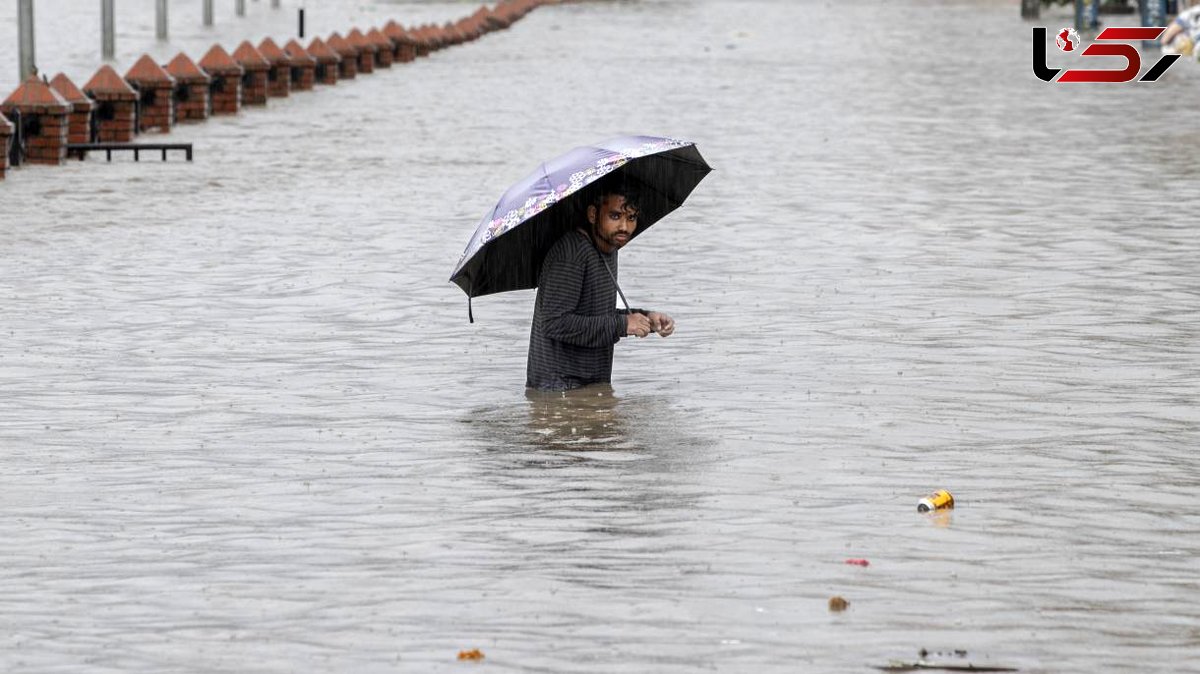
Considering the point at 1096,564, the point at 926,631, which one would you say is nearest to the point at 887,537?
the point at 1096,564

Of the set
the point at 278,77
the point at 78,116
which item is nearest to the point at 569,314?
the point at 78,116

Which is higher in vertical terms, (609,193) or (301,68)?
(609,193)

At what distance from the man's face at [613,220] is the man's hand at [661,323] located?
43cm

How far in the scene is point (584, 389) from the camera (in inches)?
400

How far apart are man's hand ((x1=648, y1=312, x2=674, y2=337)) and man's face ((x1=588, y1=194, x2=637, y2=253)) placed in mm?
429

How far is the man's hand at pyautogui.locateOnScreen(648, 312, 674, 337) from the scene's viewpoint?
9.39 metres

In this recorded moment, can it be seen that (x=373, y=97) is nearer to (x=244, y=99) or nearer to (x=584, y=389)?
(x=244, y=99)

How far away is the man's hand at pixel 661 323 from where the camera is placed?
9391mm

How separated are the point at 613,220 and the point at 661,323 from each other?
1.77 feet

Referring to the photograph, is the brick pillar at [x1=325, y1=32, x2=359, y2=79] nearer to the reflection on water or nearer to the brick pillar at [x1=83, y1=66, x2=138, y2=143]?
the brick pillar at [x1=83, y1=66, x2=138, y2=143]

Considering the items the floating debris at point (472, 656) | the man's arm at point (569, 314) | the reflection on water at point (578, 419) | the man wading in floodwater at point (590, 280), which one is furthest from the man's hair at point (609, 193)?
the floating debris at point (472, 656)

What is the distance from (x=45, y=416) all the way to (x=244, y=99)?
67.8 feet

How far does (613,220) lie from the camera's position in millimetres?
9688

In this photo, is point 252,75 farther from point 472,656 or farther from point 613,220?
point 472,656
